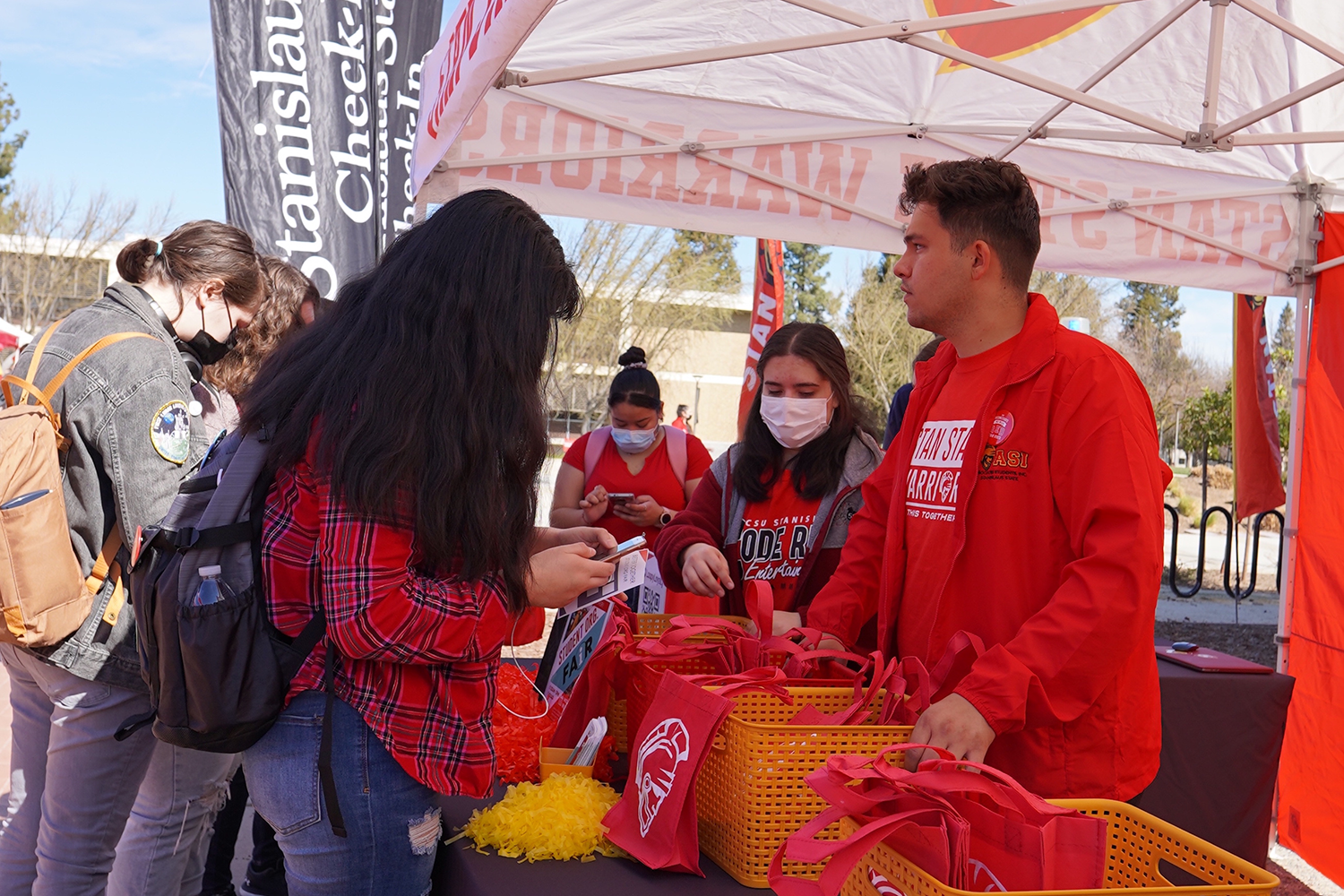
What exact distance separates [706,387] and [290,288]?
35680 millimetres

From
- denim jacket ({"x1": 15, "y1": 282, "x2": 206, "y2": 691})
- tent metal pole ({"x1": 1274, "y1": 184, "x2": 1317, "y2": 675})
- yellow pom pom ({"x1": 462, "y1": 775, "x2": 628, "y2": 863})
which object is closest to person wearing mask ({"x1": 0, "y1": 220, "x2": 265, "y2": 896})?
denim jacket ({"x1": 15, "y1": 282, "x2": 206, "y2": 691})

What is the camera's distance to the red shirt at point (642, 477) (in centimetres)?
457

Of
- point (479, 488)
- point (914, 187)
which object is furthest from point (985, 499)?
point (479, 488)

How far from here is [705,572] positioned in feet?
8.04

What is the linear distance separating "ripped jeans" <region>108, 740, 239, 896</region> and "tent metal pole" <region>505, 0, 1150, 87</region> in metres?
2.23

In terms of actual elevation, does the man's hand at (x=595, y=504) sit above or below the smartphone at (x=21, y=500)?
below

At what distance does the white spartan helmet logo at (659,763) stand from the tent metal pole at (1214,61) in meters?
2.71

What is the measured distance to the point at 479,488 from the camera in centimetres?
151

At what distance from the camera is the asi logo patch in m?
2.33

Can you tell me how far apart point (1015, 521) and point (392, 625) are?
115cm

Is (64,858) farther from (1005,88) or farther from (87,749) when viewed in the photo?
(1005,88)

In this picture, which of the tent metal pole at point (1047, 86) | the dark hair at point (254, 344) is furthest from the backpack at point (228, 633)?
the tent metal pole at point (1047, 86)

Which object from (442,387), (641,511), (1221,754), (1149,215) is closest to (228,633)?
(442,387)

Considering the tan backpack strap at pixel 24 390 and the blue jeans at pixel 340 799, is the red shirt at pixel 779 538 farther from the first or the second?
the tan backpack strap at pixel 24 390
